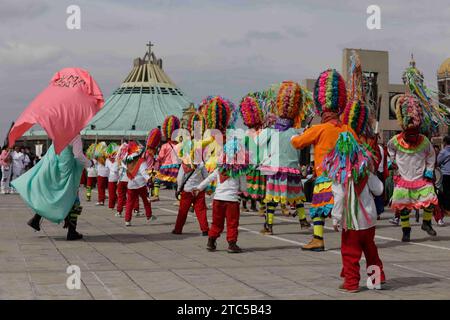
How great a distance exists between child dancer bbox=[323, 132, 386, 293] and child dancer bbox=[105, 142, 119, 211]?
11461 mm

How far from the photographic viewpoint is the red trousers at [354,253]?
6738mm

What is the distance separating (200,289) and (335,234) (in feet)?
19.3

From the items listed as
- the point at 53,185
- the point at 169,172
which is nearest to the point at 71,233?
the point at 53,185

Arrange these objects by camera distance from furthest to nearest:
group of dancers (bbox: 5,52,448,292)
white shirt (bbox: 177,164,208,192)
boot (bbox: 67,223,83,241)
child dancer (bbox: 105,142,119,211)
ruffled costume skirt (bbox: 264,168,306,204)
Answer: child dancer (bbox: 105,142,119,211)
ruffled costume skirt (bbox: 264,168,306,204)
white shirt (bbox: 177,164,208,192)
boot (bbox: 67,223,83,241)
group of dancers (bbox: 5,52,448,292)

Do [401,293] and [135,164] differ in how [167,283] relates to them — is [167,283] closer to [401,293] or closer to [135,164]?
[401,293]

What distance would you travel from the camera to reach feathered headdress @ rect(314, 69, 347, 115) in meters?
9.27

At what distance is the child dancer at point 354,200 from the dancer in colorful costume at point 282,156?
4658 millimetres

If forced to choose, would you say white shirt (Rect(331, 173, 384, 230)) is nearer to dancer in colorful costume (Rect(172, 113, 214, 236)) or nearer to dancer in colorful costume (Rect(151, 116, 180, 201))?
dancer in colorful costume (Rect(172, 113, 214, 236))

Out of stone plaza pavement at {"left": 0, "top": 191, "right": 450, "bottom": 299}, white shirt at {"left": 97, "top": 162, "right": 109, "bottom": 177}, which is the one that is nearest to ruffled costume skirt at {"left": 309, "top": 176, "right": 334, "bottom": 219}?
stone plaza pavement at {"left": 0, "top": 191, "right": 450, "bottom": 299}

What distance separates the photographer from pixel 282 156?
12047mm

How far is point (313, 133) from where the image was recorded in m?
8.91

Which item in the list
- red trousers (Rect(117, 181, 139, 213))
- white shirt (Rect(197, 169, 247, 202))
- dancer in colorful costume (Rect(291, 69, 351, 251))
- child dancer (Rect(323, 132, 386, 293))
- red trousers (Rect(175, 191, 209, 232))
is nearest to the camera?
child dancer (Rect(323, 132, 386, 293))

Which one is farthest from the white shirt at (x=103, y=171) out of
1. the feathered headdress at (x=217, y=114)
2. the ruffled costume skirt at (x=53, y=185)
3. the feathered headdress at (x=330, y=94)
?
the feathered headdress at (x=330, y=94)
